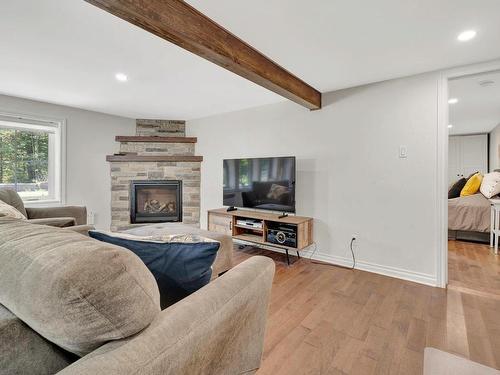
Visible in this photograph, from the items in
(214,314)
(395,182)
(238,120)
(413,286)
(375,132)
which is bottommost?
(413,286)

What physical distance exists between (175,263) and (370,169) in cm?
252

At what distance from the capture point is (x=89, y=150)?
→ 400cm

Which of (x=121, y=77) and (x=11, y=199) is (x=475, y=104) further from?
(x=11, y=199)

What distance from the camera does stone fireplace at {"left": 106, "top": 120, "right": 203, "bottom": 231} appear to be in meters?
4.28

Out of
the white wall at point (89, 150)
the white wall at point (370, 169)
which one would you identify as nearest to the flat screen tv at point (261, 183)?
the white wall at point (370, 169)

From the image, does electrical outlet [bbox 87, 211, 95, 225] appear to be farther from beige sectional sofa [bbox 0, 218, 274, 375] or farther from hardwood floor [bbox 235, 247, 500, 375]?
beige sectional sofa [bbox 0, 218, 274, 375]

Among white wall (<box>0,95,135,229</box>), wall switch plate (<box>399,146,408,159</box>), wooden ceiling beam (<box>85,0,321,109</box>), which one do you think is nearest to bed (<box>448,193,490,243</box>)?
wall switch plate (<box>399,146,408,159</box>)

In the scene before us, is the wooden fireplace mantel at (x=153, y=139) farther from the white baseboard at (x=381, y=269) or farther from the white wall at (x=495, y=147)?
the white wall at (x=495, y=147)

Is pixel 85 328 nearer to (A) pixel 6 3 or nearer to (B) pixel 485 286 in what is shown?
(A) pixel 6 3

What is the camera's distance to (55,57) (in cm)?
223

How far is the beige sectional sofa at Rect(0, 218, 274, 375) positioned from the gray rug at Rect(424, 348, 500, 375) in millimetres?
1432

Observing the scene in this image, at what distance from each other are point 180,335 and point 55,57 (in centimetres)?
267

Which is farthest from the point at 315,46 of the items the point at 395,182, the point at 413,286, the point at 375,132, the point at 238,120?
the point at 413,286

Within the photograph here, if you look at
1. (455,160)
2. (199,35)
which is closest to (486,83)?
(199,35)
